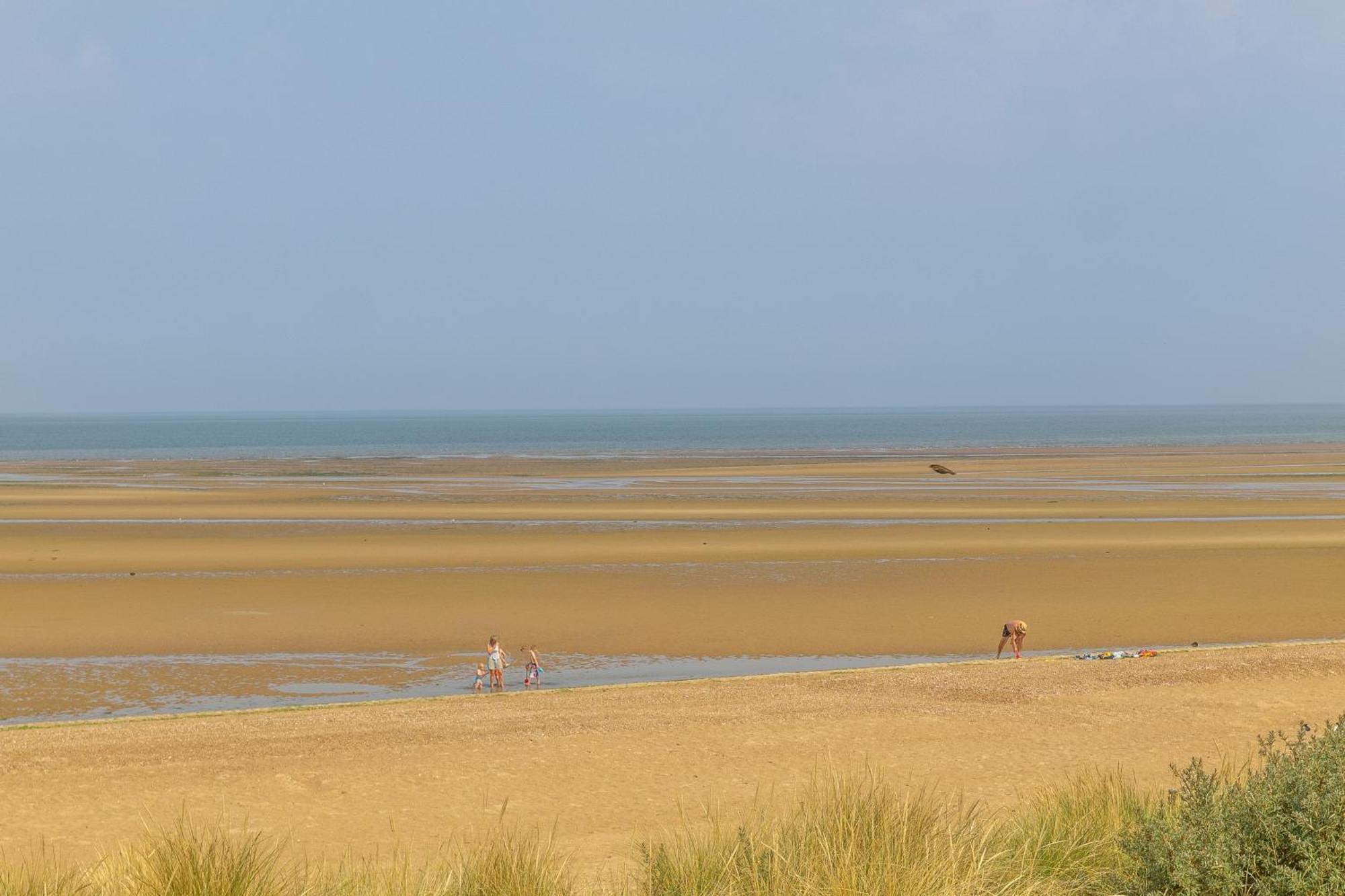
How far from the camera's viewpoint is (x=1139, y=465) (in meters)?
68.4

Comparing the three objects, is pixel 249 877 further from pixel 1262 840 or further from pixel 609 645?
pixel 609 645

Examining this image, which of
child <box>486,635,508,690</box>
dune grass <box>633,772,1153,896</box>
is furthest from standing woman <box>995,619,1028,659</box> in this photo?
dune grass <box>633,772,1153,896</box>

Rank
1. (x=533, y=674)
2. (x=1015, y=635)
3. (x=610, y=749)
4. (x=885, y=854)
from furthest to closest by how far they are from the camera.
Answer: (x=1015, y=635) < (x=533, y=674) < (x=610, y=749) < (x=885, y=854)

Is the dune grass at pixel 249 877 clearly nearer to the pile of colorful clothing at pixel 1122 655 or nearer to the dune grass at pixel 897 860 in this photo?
the dune grass at pixel 897 860

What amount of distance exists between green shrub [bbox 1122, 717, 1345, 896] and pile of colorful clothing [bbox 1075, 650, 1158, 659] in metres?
10.8

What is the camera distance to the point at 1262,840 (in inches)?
206

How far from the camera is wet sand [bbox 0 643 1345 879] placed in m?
9.55

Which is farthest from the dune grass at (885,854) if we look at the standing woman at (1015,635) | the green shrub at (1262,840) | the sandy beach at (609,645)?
the standing woman at (1015,635)

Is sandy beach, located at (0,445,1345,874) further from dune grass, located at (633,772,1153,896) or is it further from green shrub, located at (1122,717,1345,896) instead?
green shrub, located at (1122,717,1345,896)

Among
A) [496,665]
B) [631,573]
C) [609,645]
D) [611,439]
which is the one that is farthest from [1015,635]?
Result: [611,439]

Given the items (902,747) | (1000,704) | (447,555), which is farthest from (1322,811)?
(447,555)

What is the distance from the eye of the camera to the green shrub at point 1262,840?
5027 mm

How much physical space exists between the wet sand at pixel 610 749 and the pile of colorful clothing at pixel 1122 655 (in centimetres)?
77

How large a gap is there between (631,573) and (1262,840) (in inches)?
849
